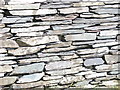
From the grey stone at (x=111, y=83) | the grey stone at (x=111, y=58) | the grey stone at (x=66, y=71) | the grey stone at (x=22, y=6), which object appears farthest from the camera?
the grey stone at (x=111, y=83)

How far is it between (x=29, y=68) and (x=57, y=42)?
0.46m

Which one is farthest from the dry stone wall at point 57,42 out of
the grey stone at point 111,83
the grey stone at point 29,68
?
the grey stone at point 111,83

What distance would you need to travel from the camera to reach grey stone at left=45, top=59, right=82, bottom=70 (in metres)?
3.31

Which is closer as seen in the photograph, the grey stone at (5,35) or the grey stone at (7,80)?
the grey stone at (5,35)

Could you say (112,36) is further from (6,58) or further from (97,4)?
(6,58)

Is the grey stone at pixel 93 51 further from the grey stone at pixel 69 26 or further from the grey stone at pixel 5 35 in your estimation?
the grey stone at pixel 5 35

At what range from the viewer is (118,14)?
3352 millimetres

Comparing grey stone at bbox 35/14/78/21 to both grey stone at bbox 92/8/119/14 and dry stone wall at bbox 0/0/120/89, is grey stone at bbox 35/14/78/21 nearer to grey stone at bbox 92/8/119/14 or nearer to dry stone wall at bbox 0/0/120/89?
dry stone wall at bbox 0/0/120/89

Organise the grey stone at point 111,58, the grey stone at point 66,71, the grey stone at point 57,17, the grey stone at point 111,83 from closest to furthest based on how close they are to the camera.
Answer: the grey stone at point 57,17
the grey stone at point 66,71
the grey stone at point 111,58
the grey stone at point 111,83

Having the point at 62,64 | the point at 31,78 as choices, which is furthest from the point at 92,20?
the point at 31,78

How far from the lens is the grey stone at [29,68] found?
3195 millimetres

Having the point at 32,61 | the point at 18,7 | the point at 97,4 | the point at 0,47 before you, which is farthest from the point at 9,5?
the point at 97,4

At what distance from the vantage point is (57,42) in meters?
3.24

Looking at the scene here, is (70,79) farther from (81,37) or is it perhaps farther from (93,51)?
(81,37)
